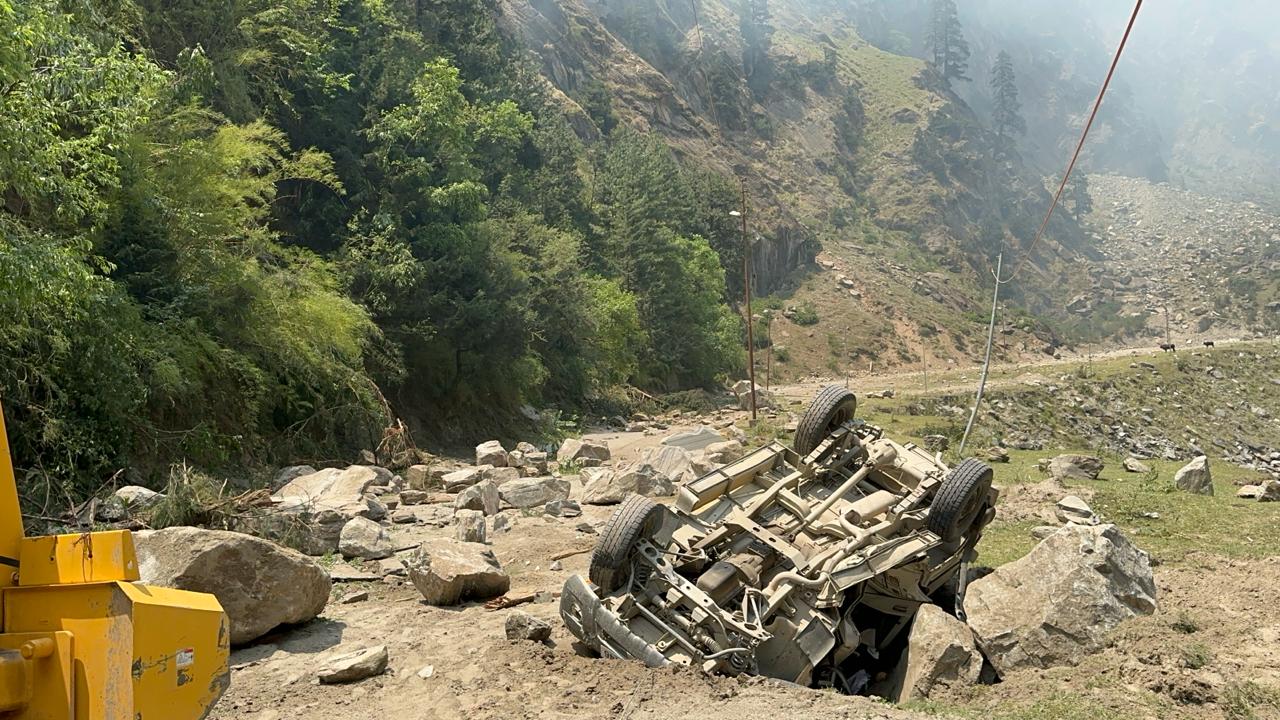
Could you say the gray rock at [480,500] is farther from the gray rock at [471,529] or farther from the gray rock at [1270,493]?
the gray rock at [1270,493]

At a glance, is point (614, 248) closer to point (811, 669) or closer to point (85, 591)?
point (811, 669)

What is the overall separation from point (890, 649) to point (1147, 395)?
3770 cm

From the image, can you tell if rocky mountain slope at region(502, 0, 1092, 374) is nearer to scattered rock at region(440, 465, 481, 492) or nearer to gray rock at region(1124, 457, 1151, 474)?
gray rock at region(1124, 457, 1151, 474)

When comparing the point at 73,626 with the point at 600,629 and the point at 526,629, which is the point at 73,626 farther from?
the point at 526,629

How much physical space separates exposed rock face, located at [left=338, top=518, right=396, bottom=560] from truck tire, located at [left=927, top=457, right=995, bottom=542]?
251 inches

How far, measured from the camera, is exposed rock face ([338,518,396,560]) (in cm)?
1124

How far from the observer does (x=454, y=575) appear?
9.52 metres

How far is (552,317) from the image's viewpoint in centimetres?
3269

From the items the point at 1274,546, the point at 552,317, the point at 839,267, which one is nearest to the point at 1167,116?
the point at 839,267

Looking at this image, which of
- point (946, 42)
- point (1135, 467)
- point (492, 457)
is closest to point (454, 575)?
point (492, 457)

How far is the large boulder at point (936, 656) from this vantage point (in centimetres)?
743

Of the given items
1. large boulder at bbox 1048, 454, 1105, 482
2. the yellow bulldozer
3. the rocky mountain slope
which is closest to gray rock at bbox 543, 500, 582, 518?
large boulder at bbox 1048, 454, 1105, 482

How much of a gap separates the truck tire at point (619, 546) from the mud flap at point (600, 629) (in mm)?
247

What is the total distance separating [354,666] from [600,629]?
6.51 feet
